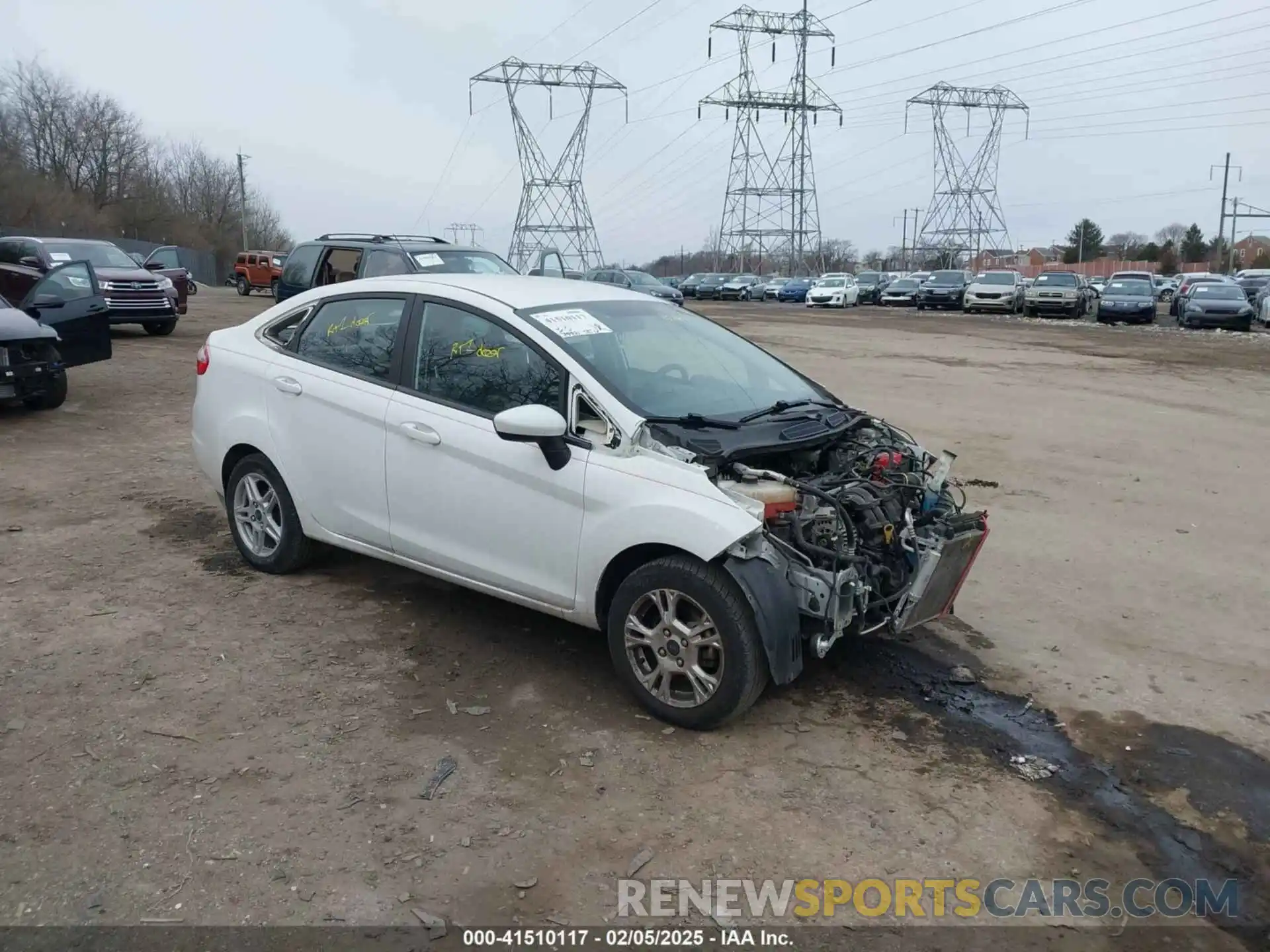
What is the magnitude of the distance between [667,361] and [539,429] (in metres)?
1.02

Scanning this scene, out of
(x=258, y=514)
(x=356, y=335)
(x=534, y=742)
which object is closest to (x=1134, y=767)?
(x=534, y=742)

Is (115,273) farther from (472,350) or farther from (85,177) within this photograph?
Answer: (85,177)

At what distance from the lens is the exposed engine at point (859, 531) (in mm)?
3971

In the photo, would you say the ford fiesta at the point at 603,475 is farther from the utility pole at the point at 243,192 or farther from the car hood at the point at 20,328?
the utility pole at the point at 243,192

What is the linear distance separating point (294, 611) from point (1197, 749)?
166 inches

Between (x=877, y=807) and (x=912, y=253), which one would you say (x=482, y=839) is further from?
(x=912, y=253)

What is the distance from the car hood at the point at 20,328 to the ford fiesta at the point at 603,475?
5.61 meters

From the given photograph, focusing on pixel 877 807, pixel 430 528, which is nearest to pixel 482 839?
pixel 877 807

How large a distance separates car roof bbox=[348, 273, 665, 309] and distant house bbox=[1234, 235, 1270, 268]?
111138 mm

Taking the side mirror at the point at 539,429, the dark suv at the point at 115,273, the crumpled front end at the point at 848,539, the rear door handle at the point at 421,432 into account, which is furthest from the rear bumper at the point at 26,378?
the crumpled front end at the point at 848,539

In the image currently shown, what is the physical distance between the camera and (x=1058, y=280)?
3431 centimetres

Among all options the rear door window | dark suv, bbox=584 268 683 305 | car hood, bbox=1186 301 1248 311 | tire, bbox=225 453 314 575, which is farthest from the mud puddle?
car hood, bbox=1186 301 1248 311

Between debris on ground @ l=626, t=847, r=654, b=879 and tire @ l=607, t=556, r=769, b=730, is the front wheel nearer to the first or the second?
tire @ l=607, t=556, r=769, b=730

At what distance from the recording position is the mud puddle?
328cm
